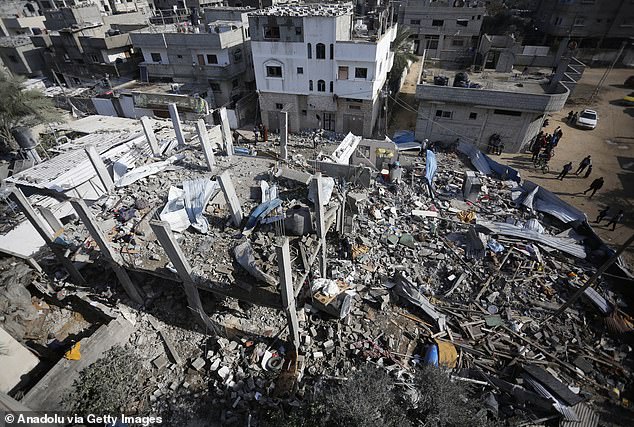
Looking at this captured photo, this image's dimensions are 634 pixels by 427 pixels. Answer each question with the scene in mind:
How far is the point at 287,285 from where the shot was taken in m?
8.01

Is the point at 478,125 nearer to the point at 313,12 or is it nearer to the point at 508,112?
the point at 508,112

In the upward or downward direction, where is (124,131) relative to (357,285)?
upward

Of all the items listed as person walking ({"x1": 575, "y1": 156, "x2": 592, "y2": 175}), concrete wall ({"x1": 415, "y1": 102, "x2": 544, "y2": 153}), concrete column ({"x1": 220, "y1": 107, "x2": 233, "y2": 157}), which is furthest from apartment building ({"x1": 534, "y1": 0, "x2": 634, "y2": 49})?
concrete column ({"x1": 220, "y1": 107, "x2": 233, "y2": 157})

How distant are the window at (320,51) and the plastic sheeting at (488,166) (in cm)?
1155

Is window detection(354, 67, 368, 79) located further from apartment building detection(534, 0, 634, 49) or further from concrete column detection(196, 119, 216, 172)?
apartment building detection(534, 0, 634, 49)

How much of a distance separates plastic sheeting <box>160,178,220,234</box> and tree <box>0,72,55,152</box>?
17.3 meters

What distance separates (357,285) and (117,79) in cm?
3169

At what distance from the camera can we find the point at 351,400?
22.8 feet

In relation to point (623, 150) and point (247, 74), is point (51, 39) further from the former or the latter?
point (623, 150)

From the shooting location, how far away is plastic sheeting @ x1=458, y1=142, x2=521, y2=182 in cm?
1683

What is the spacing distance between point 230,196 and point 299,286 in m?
4.19

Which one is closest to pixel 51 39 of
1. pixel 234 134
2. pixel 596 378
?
pixel 234 134

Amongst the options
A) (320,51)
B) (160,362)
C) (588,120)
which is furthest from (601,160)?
(160,362)

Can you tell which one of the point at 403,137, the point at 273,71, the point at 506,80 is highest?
the point at 273,71
